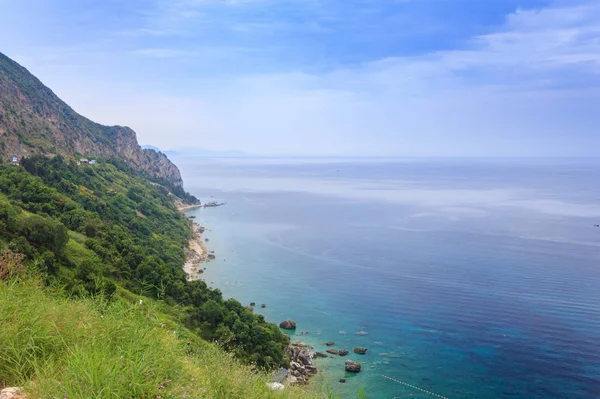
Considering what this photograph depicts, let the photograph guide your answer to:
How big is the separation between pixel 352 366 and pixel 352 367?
0.08 meters

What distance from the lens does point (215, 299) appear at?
111 feet

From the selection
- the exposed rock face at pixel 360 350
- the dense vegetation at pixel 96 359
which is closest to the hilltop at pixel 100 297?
the dense vegetation at pixel 96 359

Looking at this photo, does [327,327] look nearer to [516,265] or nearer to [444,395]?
[444,395]

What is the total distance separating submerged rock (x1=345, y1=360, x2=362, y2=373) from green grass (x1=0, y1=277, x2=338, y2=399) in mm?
24477

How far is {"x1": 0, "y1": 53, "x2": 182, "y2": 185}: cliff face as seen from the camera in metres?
76.2

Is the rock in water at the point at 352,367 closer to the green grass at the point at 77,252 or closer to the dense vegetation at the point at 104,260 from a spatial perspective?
the dense vegetation at the point at 104,260

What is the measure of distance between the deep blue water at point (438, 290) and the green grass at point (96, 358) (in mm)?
23127

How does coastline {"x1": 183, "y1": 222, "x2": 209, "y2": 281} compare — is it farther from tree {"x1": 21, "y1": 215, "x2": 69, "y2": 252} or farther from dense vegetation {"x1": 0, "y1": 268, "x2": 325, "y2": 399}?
dense vegetation {"x1": 0, "y1": 268, "x2": 325, "y2": 399}

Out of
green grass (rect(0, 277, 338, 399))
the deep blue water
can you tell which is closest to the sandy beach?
the deep blue water

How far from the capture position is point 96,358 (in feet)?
14.4

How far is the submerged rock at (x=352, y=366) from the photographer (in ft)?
95.7

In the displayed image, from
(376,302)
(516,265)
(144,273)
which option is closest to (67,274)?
(144,273)

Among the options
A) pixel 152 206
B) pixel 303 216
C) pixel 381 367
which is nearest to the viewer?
pixel 381 367

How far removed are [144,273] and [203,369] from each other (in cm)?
2894
